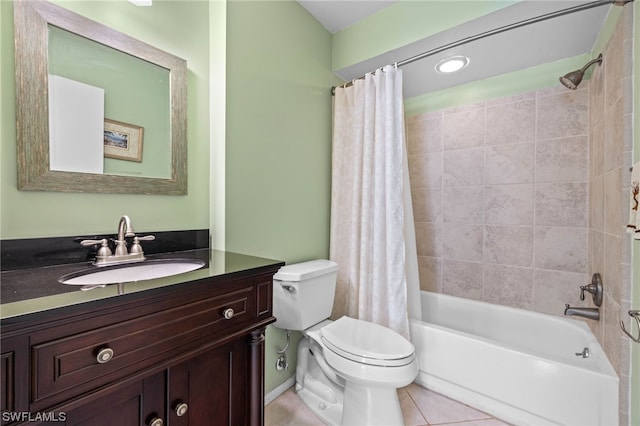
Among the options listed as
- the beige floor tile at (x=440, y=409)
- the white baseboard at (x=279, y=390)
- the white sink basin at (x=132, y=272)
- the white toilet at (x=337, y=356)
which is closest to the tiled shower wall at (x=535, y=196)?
the beige floor tile at (x=440, y=409)

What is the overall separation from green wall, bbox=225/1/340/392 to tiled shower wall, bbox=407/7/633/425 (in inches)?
39.5

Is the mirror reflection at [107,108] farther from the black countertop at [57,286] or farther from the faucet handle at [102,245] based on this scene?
the black countertop at [57,286]

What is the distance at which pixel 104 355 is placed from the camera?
62cm

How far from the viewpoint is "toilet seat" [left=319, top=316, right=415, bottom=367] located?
126cm

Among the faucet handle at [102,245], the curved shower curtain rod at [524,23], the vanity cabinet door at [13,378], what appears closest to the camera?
the vanity cabinet door at [13,378]

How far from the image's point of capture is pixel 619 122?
4.10ft

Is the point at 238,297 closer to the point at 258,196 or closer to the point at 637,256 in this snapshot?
the point at 258,196

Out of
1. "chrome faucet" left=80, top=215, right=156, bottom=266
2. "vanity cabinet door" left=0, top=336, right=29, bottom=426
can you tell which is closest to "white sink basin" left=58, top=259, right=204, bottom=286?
"chrome faucet" left=80, top=215, right=156, bottom=266

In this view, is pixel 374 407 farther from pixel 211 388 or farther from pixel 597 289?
pixel 597 289

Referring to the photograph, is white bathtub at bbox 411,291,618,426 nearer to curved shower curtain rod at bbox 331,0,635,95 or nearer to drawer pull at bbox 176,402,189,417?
drawer pull at bbox 176,402,189,417

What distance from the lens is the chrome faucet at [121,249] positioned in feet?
3.28

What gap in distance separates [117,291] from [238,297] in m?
0.35

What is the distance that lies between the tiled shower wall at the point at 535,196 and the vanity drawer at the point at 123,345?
165 centimetres

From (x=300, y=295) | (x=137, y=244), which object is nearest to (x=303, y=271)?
(x=300, y=295)
